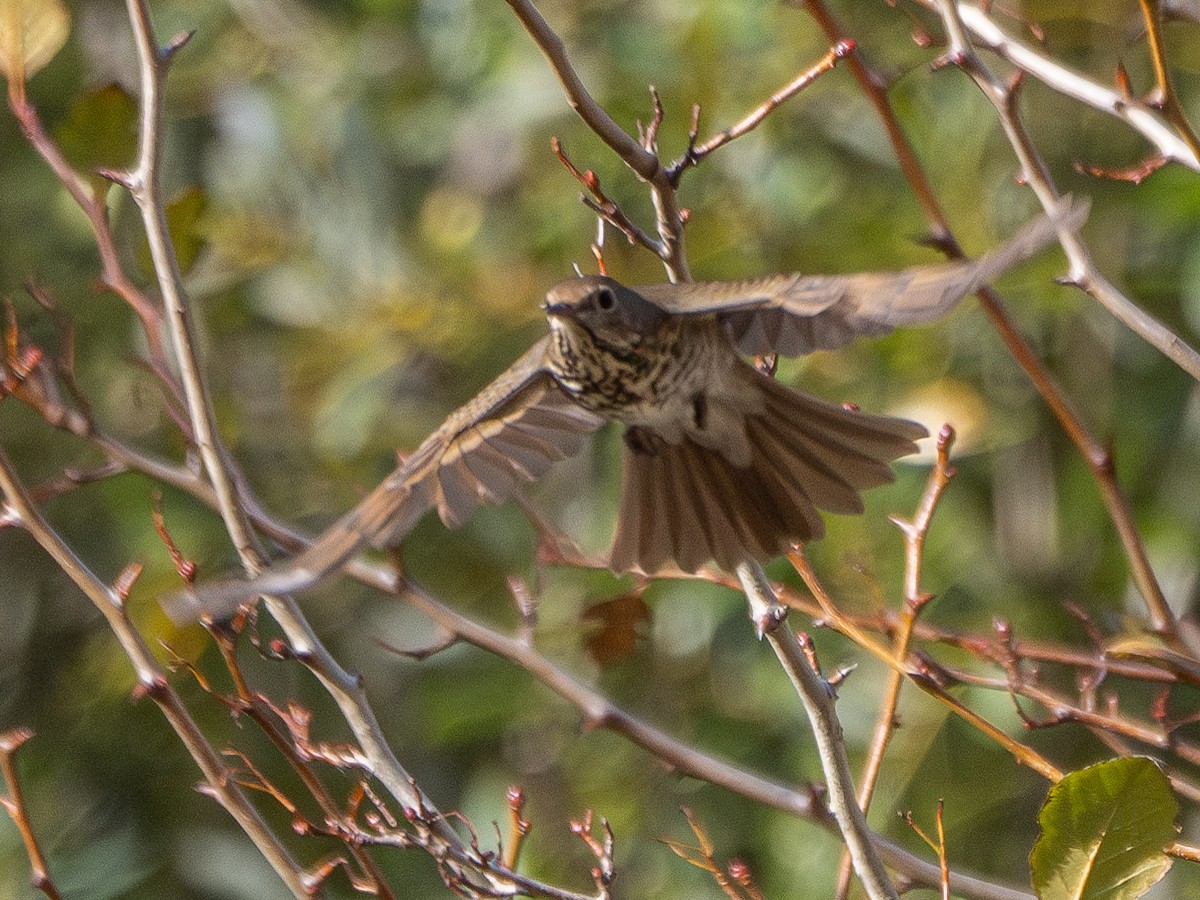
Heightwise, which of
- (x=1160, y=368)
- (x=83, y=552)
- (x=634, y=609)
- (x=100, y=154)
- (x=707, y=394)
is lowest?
(x=1160, y=368)

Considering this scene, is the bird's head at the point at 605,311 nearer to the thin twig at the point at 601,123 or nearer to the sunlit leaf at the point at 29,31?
the thin twig at the point at 601,123

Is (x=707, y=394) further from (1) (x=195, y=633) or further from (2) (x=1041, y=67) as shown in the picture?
(1) (x=195, y=633)

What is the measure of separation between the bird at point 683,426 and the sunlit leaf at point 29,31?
0.64m


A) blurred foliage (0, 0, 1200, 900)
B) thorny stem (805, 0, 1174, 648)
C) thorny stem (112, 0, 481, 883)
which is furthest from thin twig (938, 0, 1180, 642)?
blurred foliage (0, 0, 1200, 900)

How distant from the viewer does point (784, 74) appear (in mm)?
3574

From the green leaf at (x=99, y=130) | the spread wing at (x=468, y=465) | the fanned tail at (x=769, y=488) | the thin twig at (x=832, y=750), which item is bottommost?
the thin twig at (x=832, y=750)

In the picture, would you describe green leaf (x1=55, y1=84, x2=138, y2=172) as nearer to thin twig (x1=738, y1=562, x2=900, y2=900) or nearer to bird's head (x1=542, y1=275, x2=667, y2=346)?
bird's head (x1=542, y1=275, x2=667, y2=346)

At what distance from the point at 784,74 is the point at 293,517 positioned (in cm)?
149

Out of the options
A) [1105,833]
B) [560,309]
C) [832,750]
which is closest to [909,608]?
[832,750]

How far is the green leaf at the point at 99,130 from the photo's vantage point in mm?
1948

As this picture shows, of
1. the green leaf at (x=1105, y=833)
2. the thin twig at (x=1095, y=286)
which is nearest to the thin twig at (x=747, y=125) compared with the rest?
the thin twig at (x=1095, y=286)

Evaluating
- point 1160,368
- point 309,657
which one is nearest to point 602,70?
point 1160,368

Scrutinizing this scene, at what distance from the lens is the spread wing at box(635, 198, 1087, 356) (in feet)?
4.76

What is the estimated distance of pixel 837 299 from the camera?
1.70 m
